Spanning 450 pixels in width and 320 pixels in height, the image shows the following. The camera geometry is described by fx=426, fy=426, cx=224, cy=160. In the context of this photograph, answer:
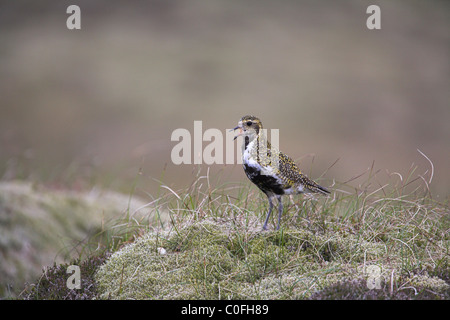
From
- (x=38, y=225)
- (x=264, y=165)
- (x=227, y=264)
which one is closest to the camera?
(x=227, y=264)

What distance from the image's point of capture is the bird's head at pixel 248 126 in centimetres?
344

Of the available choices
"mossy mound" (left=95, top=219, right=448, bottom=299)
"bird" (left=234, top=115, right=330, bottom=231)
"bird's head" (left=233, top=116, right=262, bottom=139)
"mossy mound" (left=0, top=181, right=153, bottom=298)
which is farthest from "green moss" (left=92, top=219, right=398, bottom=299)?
"mossy mound" (left=0, top=181, right=153, bottom=298)

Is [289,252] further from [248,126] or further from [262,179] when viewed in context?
[248,126]

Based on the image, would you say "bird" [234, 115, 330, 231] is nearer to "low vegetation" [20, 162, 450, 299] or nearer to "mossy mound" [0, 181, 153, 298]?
"low vegetation" [20, 162, 450, 299]

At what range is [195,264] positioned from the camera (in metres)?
3.11

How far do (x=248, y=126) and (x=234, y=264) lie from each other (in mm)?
1098

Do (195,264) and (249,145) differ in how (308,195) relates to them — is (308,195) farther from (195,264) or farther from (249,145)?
(195,264)

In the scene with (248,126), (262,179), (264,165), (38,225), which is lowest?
(38,225)

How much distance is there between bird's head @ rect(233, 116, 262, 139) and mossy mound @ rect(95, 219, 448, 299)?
79 centimetres

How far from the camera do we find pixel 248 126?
346cm

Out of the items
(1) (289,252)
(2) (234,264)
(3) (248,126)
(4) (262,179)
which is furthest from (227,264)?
(3) (248,126)

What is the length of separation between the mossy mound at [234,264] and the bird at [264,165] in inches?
13.0

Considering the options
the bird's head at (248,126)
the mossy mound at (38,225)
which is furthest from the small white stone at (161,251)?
the mossy mound at (38,225)
